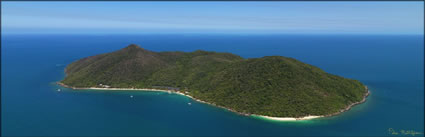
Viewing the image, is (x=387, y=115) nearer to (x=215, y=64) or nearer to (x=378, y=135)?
(x=378, y=135)

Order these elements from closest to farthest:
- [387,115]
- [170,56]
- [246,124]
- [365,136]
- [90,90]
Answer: [365,136]
[246,124]
[387,115]
[90,90]
[170,56]

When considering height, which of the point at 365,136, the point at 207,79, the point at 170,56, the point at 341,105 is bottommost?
the point at 365,136

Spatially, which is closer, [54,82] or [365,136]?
[365,136]

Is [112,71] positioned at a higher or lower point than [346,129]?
higher

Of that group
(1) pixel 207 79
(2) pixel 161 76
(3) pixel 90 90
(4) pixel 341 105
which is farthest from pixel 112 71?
(4) pixel 341 105

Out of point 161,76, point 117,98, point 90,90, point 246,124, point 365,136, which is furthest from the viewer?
point 161,76

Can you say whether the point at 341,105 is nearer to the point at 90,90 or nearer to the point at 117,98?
the point at 117,98

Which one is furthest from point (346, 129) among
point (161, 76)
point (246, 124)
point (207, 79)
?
point (161, 76)
